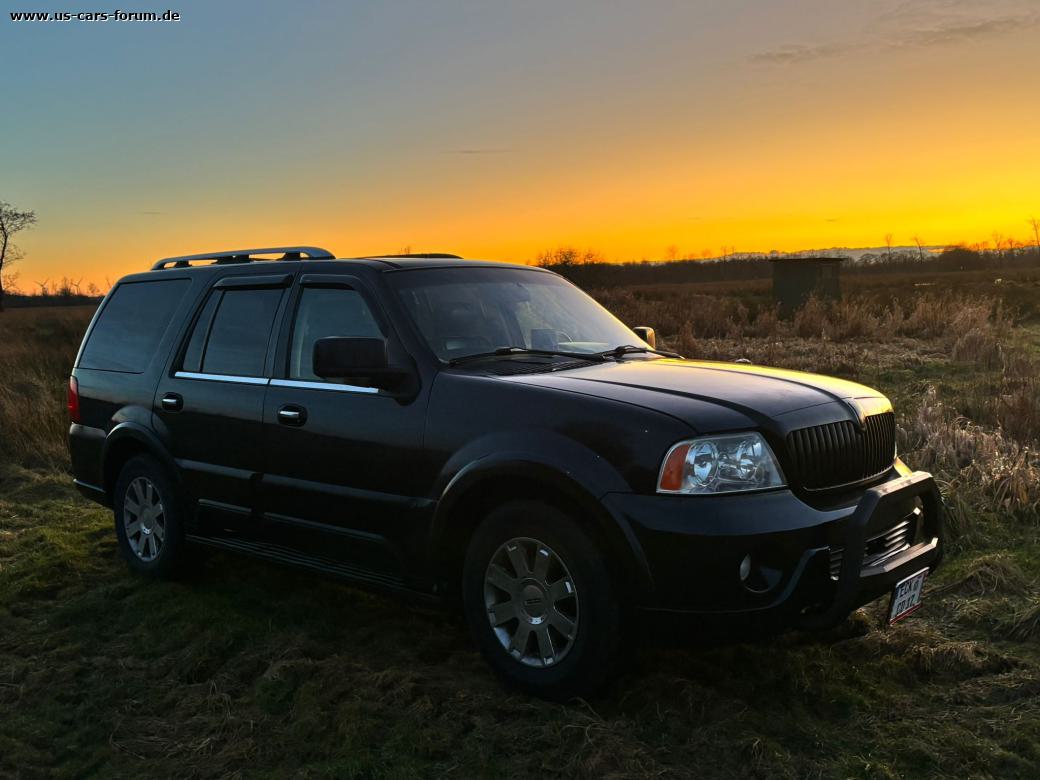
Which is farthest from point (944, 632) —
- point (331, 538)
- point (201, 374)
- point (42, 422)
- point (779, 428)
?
point (42, 422)

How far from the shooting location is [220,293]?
5629 millimetres

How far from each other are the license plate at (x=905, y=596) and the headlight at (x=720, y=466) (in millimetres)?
785

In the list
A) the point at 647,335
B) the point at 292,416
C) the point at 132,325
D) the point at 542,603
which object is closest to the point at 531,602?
the point at 542,603

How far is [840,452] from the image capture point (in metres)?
3.98

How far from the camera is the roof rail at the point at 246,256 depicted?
5.45 m

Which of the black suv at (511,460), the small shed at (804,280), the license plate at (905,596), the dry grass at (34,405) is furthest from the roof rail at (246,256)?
the small shed at (804,280)

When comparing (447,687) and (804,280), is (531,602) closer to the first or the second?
(447,687)

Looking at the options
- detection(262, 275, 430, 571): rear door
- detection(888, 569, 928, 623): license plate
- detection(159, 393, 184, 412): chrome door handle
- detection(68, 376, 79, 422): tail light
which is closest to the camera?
detection(888, 569, 928, 623): license plate

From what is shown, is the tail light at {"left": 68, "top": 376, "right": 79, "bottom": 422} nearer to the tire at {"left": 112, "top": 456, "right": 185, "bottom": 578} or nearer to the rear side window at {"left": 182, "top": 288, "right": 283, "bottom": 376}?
the tire at {"left": 112, "top": 456, "right": 185, "bottom": 578}

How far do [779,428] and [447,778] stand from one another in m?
1.81

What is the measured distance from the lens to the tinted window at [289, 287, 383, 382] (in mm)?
4770

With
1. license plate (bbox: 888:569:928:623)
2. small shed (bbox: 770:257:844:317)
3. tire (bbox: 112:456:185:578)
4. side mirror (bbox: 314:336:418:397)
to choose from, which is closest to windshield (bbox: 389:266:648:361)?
side mirror (bbox: 314:336:418:397)

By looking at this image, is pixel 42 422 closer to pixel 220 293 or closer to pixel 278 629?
pixel 220 293

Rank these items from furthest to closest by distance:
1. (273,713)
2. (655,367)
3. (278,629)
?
(278,629), (655,367), (273,713)
